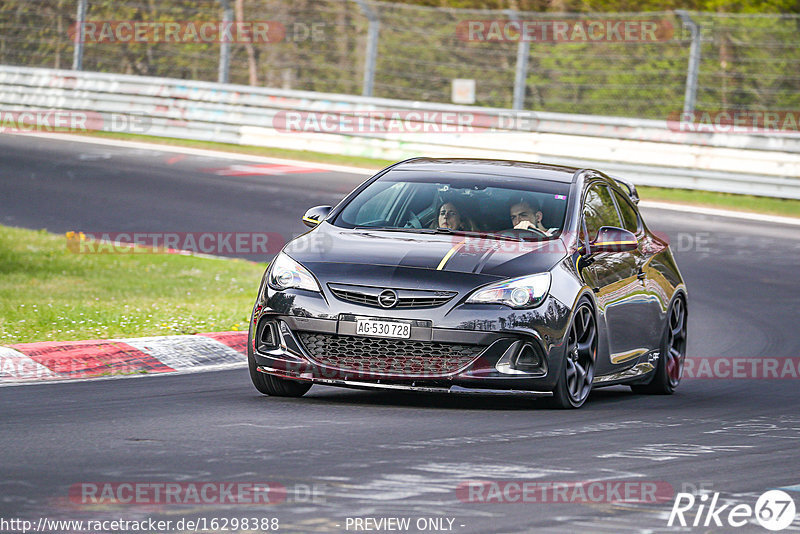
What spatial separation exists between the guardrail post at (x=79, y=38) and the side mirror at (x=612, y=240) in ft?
70.7

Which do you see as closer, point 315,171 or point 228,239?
point 228,239

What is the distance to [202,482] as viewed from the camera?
20.0ft

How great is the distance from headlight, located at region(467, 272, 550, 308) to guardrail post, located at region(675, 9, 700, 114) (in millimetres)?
16224

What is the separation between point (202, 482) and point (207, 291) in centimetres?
829

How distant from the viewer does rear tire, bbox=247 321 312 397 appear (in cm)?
886

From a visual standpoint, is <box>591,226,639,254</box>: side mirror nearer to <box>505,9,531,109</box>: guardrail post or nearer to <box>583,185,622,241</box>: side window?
<box>583,185,622,241</box>: side window

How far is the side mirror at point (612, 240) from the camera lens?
31.3 ft

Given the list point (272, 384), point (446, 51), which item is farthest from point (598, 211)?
point (446, 51)

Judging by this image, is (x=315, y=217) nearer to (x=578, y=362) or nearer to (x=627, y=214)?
(x=578, y=362)

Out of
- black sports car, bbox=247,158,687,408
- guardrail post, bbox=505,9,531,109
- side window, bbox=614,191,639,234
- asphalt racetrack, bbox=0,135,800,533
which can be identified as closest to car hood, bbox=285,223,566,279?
black sports car, bbox=247,158,687,408

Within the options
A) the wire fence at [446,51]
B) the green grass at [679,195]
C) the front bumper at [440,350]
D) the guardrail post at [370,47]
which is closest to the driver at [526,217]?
the front bumper at [440,350]

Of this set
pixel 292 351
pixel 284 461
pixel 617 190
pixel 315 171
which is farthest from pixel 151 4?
pixel 284 461

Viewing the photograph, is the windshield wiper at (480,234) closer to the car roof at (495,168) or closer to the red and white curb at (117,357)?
the car roof at (495,168)

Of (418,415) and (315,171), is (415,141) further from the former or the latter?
(418,415)
